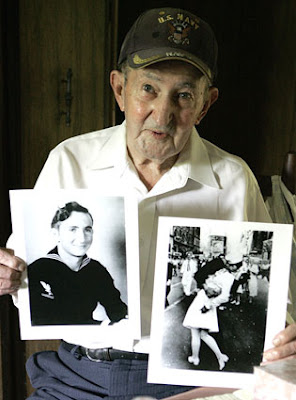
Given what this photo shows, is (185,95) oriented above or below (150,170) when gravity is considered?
above

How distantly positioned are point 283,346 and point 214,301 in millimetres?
140

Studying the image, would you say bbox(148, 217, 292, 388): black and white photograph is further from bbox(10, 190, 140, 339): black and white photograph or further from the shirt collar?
the shirt collar

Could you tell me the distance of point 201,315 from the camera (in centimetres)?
83

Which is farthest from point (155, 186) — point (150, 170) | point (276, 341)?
point (276, 341)

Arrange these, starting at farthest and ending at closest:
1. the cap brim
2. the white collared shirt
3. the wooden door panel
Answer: the wooden door panel
the white collared shirt
the cap brim

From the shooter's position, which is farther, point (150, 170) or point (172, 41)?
point (150, 170)

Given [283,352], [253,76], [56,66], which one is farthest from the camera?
[253,76]

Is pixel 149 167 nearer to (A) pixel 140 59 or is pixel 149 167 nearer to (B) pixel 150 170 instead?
(B) pixel 150 170

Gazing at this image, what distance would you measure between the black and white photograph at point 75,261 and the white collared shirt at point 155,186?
18 centimetres

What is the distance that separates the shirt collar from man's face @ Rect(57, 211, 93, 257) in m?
0.24

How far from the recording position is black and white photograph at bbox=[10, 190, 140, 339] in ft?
2.79

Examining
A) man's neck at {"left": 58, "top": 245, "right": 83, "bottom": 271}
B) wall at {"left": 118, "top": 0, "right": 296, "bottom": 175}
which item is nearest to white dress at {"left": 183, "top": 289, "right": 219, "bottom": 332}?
man's neck at {"left": 58, "top": 245, "right": 83, "bottom": 271}

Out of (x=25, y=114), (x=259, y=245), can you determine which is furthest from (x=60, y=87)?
(x=259, y=245)

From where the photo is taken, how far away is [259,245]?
83 centimetres
